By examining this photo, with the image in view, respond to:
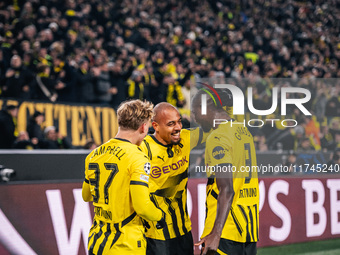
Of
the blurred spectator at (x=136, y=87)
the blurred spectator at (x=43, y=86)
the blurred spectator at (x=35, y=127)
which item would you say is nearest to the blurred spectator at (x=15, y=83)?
the blurred spectator at (x=43, y=86)

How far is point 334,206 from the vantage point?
830cm

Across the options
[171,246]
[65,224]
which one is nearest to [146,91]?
[65,224]

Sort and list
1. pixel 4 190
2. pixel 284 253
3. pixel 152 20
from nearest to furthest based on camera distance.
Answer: pixel 4 190, pixel 284 253, pixel 152 20

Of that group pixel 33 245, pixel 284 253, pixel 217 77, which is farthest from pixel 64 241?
pixel 217 77

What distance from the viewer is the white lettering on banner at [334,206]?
27.2ft

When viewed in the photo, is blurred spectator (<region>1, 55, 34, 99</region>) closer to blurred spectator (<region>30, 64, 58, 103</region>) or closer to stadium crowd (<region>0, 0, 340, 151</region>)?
stadium crowd (<region>0, 0, 340, 151</region>)

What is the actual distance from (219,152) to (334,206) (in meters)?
5.62

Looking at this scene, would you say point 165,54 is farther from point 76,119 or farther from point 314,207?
point 314,207

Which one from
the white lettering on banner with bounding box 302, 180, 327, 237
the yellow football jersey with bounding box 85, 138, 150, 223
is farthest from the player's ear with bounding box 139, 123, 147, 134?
the white lettering on banner with bounding box 302, 180, 327, 237

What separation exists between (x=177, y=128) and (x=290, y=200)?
15.1 ft

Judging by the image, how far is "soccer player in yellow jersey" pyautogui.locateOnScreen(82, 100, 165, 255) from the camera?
3182 mm

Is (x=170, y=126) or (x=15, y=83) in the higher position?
(x=15, y=83)

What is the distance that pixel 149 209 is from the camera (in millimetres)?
3158

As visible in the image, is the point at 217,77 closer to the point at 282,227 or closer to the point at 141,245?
the point at 282,227
